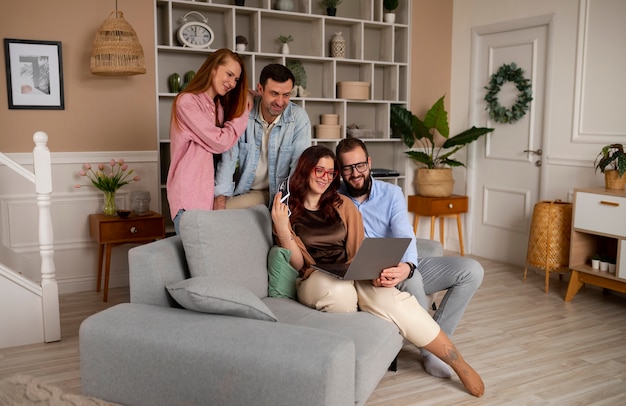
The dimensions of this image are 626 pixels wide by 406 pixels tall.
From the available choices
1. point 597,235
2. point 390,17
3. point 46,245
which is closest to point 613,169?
point 597,235

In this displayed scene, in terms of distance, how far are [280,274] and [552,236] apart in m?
2.71

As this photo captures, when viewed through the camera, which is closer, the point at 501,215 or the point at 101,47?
the point at 101,47

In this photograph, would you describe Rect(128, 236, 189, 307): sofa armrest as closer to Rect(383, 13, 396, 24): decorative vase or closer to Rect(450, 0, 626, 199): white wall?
Rect(450, 0, 626, 199): white wall

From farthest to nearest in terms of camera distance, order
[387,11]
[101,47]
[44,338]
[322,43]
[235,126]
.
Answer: [387,11]
[322,43]
[101,47]
[44,338]
[235,126]

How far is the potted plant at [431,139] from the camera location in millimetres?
5812

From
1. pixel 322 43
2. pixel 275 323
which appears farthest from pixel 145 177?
pixel 275 323

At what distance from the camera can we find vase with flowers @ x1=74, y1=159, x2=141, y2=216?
444 centimetres

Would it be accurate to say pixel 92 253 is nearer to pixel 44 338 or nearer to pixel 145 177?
pixel 145 177

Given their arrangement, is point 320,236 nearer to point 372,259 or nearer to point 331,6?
point 372,259

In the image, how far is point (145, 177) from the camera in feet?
15.8

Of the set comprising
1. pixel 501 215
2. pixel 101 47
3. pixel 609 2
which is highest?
pixel 609 2

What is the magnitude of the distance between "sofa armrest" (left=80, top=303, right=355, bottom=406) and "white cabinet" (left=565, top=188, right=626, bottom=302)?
9.40 feet

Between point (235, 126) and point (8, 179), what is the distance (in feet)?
7.11

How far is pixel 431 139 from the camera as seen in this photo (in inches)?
231
